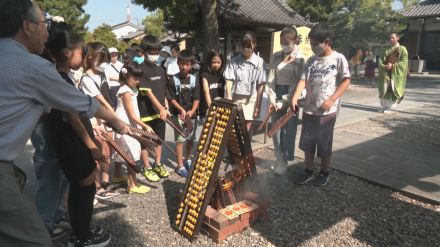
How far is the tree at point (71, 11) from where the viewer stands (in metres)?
21.1

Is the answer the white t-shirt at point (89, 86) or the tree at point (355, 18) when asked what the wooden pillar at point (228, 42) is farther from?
the white t-shirt at point (89, 86)

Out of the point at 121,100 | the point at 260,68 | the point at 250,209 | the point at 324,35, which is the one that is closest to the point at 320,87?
the point at 324,35

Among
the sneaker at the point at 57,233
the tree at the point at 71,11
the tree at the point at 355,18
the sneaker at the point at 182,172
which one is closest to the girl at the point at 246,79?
the sneaker at the point at 182,172

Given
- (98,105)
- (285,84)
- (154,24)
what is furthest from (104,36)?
(98,105)

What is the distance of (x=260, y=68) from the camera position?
A: 14.9 ft

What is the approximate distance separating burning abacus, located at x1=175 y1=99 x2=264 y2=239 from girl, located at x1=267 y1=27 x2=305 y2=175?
4.16 ft

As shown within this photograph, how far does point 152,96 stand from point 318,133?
6.56ft

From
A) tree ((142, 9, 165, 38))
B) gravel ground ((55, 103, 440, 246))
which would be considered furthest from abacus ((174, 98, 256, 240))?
tree ((142, 9, 165, 38))

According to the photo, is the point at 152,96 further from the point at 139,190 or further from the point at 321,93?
the point at 321,93

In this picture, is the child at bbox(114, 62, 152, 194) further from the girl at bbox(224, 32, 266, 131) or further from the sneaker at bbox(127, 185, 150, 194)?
the girl at bbox(224, 32, 266, 131)

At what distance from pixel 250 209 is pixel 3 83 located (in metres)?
2.27

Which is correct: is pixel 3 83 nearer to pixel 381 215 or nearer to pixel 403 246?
pixel 403 246

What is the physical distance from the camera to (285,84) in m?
4.45

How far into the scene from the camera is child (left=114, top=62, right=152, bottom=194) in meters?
3.66
